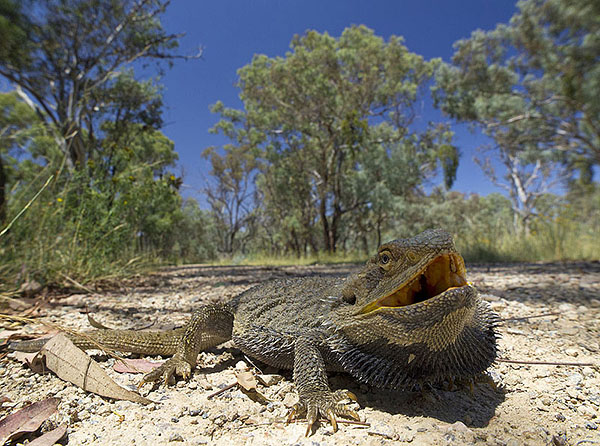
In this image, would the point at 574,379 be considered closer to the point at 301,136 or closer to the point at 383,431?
the point at 383,431

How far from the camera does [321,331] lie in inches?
65.0

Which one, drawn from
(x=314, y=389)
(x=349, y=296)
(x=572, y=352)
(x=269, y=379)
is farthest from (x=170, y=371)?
(x=572, y=352)

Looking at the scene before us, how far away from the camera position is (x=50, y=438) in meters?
1.28

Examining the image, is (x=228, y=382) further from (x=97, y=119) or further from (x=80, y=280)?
(x=97, y=119)

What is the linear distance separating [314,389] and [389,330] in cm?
46

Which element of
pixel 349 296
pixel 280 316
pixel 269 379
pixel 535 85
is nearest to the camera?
pixel 349 296

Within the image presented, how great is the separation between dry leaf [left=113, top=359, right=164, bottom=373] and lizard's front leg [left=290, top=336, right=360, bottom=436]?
1.01 m

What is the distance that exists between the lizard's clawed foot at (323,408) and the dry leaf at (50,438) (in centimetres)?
92

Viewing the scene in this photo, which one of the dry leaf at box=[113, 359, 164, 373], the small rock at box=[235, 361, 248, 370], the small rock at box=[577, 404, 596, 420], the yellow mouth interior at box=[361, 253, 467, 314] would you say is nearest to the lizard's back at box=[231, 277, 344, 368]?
the small rock at box=[235, 361, 248, 370]

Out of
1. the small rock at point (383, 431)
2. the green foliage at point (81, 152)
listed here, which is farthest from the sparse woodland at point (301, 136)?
the small rock at point (383, 431)

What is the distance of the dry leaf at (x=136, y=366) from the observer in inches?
76.7

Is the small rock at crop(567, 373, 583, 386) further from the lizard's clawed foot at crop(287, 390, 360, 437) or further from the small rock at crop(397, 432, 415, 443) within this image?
the lizard's clawed foot at crop(287, 390, 360, 437)

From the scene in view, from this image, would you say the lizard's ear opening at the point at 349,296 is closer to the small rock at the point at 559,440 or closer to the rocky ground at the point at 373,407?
the rocky ground at the point at 373,407

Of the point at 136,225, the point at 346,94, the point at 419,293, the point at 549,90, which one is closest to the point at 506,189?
the point at 549,90
